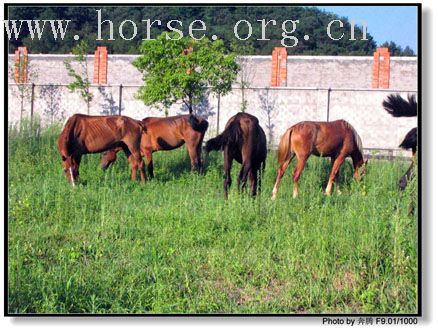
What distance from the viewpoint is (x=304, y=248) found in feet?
22.4

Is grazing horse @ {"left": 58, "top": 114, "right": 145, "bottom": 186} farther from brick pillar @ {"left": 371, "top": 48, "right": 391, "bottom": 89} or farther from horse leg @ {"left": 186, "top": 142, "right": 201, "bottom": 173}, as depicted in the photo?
brick pillar @ {"left": 371, "top": 48, "right": 391, "bottom": 89}

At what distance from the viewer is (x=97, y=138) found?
1182 cm

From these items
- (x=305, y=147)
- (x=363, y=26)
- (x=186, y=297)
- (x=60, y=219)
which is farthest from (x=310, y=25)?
(x=186, y=297)

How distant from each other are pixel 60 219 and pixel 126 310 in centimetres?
296

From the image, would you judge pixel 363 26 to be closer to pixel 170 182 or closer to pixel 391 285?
pixel 391 285

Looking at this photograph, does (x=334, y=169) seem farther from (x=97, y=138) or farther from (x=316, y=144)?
(x=97, y=138)

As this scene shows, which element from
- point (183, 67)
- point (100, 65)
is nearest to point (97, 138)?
point (183, 67)

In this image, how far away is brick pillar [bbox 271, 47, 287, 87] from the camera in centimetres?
2838

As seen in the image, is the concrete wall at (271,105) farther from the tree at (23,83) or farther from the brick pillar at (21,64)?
the brick pillar at (21,64)

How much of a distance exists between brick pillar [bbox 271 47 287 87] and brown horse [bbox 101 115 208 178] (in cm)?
1545

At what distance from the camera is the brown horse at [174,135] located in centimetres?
1298

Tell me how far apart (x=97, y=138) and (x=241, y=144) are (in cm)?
284

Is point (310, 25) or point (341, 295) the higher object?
point (310, 25)

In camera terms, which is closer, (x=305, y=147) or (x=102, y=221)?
(x=102, y=221)
